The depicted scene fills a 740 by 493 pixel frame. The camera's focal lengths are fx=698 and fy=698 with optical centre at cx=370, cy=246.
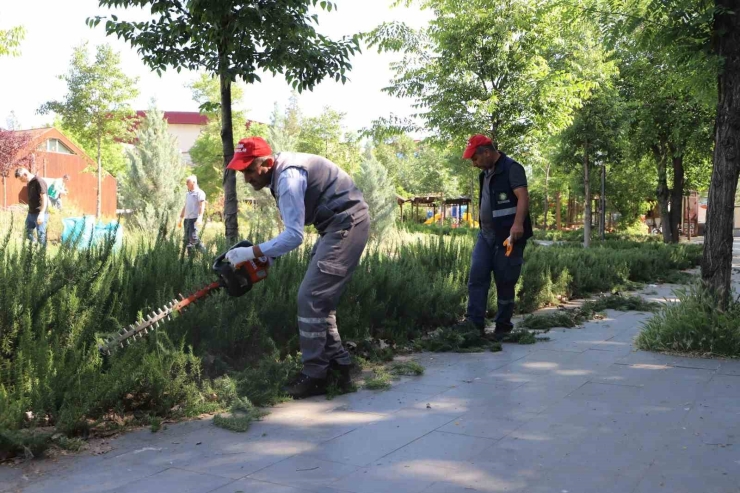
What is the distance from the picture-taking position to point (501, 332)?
22.1 feet

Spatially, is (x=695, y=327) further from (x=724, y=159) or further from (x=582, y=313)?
(x=582, y=313)

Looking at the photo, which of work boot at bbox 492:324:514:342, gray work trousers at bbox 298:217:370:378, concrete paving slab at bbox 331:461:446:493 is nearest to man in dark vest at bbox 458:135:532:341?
work boot at bbox 492:324:514:342

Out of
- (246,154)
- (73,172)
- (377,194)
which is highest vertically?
(73,172)

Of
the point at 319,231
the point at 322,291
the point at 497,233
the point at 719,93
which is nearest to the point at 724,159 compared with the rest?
the point at 719,93

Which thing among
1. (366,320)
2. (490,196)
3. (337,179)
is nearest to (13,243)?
(337,179)

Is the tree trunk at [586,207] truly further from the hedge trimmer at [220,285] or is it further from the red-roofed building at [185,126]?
the red-roofed building at [185,126]

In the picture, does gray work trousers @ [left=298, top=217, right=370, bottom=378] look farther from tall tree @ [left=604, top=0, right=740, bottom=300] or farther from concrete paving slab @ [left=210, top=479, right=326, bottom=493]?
tall tree @ [left=604, top=0, right=740, bottom=300]

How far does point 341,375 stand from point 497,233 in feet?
8.62

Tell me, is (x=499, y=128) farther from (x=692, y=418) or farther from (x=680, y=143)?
(x=692, y=418)

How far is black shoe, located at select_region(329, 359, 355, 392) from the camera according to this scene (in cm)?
478

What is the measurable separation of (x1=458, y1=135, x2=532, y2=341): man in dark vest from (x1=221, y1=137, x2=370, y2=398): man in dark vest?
2173mm

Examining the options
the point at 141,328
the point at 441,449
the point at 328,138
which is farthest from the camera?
the point at 328,138

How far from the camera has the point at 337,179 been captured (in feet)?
15.5

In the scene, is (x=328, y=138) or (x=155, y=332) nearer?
(x=155, y=332)
